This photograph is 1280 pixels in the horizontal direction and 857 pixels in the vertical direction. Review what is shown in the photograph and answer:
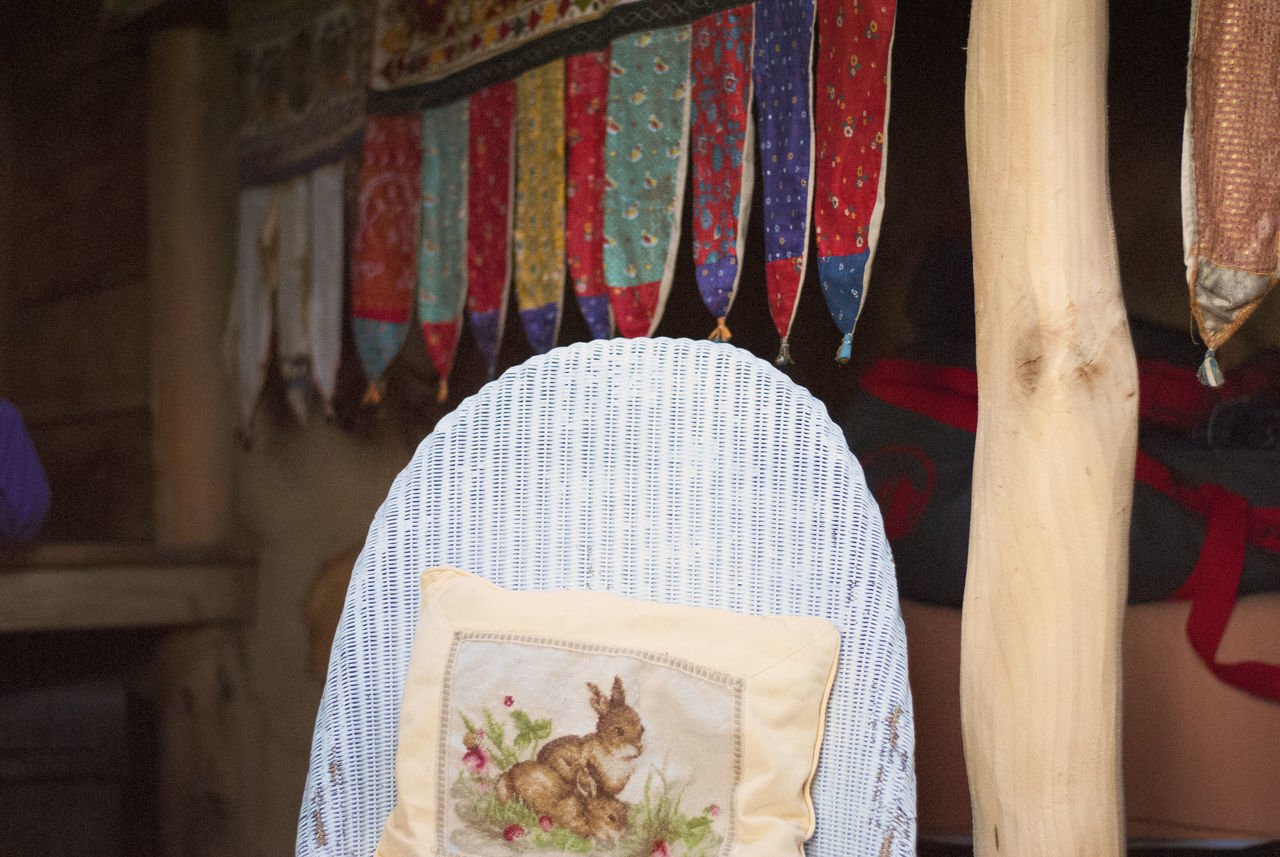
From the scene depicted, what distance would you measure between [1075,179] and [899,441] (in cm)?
86

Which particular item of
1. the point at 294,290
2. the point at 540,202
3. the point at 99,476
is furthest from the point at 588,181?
the point at 99,476

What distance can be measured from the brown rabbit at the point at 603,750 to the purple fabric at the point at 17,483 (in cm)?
168

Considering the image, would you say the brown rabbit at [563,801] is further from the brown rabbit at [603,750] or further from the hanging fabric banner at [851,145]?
the hanging fabric banner at [851,145]

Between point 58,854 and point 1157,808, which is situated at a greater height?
point 1157,808

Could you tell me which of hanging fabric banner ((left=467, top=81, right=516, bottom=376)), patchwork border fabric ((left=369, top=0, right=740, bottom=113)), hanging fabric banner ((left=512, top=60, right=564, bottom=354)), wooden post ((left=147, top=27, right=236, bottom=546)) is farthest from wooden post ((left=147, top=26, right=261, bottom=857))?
hanging fabric banner ((left=512, top=60, right=564, bottom=354))

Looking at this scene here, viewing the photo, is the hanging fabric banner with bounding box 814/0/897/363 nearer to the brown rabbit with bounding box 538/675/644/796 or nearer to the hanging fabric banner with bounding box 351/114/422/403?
the brown rabbit with bounding box 538/675/644/796

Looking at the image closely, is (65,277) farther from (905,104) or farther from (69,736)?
(905,104)

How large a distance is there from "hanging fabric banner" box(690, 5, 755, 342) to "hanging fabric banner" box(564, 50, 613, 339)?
10.1 inches

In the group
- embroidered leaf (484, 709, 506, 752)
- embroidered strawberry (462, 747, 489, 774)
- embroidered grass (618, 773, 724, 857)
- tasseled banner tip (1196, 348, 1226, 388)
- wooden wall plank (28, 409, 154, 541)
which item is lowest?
embroidered grass (618, 773, 724, 857)

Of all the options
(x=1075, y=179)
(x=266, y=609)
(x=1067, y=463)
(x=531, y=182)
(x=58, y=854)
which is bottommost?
(x=58, y=854)

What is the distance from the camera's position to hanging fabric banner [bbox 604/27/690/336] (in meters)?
2.06

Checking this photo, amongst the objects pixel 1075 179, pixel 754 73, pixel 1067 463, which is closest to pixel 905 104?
pixel 754 73

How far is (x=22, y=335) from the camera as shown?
12.9 ft

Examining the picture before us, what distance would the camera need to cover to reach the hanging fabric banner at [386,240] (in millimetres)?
2662
